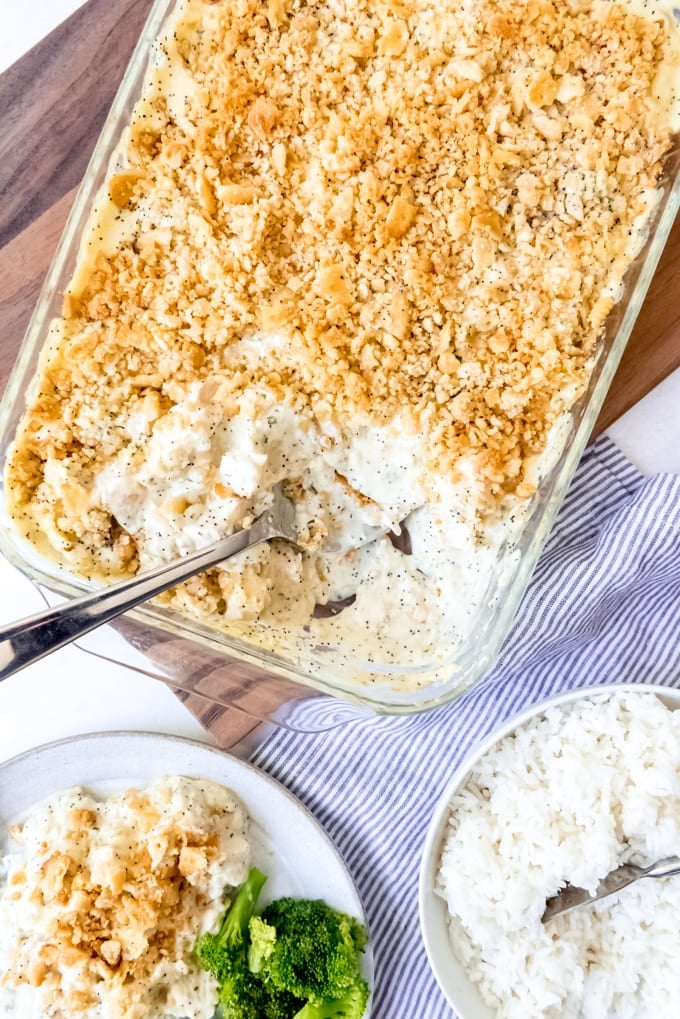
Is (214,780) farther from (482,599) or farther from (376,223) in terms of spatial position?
(376,223)

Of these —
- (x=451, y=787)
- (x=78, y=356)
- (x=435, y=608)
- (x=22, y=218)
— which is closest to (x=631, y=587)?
(x=435, y=608)

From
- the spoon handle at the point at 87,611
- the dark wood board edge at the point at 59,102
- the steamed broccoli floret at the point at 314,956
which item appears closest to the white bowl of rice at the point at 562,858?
the steamed broccoli floret at the point at 314,956

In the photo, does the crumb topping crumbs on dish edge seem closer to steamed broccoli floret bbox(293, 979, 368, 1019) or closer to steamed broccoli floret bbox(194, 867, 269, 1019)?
steamed broccoli floret bbox(194, 867, 269, 1019)

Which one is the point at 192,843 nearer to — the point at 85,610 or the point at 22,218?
the point at 85,610

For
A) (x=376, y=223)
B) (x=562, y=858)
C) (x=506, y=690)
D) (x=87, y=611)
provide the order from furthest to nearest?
1. (x=506, y=690)
2. (x=562, y=858)
3. (x=376, y=223)
4. (x=87, y=611)

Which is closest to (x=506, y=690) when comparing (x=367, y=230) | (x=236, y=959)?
(x=236, y=959)

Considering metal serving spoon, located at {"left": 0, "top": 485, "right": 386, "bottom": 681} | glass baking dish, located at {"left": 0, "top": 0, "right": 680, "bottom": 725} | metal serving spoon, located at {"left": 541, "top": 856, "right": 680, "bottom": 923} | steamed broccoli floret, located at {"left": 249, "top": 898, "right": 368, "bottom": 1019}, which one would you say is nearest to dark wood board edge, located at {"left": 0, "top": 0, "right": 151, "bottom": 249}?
glass baking dish, located at {"left": 0, "top": 0, "right": 680, "bottom": 725}
